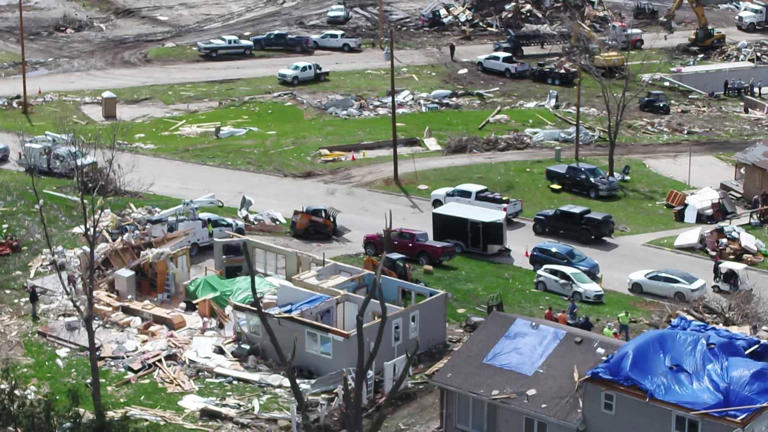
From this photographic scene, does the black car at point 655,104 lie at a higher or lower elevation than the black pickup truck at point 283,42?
lower

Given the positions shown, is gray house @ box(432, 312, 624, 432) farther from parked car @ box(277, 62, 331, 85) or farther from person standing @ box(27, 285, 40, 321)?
parked car @ box(277, 62, 331, 85)

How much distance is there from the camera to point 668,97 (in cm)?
7481

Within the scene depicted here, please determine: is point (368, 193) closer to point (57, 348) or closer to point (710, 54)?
point (57, 348)

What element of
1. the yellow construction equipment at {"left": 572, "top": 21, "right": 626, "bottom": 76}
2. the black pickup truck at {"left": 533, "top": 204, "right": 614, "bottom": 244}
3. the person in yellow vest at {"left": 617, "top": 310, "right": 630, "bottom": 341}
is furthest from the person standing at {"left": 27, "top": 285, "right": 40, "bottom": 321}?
the yellow construction equipment at {"left": 572, "top": 21, "right": 626, "bottom": 76}

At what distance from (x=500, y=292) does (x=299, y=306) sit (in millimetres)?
8751

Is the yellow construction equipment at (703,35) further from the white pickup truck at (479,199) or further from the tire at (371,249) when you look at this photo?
the tire at (371,249)

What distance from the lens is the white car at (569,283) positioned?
42.3 m

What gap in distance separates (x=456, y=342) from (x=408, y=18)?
56.3m

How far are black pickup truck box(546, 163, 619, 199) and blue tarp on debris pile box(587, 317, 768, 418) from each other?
24683 mm

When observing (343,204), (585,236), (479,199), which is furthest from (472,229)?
(343,204)

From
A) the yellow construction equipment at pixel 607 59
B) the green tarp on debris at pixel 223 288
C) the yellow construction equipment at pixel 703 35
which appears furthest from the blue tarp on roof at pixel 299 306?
the yellow construction equipment at pixel 703 35

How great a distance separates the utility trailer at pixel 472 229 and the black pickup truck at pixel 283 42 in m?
38.7

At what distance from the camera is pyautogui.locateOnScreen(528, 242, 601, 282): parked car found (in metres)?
44.5

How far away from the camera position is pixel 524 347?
32.3 m
